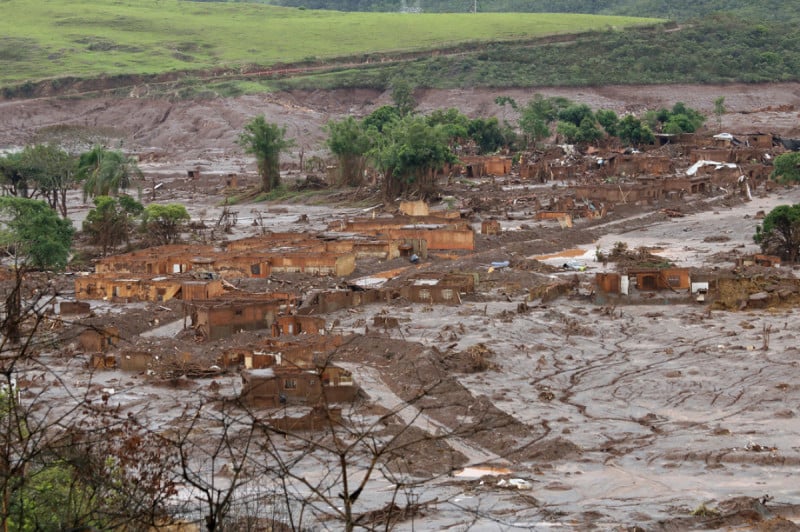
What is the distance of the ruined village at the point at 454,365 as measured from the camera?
1684 centimetres

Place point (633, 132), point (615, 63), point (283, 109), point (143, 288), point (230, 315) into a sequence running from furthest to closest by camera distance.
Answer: point (615, 63) < point (283, 109) < point (633, 132) < point (143, 288) < point (230, 315)

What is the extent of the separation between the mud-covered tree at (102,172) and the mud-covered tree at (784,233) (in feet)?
106

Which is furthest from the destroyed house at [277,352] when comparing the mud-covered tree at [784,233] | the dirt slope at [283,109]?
the dirt slope at [283,109]

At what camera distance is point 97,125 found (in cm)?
10669

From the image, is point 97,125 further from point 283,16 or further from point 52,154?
point 283,16

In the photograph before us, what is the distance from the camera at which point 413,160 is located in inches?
2436

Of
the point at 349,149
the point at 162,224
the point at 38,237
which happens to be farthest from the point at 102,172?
the point at 38,237

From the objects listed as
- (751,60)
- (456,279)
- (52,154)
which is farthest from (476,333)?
(751,60)

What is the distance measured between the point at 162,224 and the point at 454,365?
2575 centimetres

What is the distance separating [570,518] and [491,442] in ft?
15.3

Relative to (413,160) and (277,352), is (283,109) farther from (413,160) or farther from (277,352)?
(277,352)

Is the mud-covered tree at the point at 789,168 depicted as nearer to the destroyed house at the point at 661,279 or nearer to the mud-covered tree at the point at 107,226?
the destroyed house at the point at 661,279

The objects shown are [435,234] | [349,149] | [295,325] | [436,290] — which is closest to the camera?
[295,325]

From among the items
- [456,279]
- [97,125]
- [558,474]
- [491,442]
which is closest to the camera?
[558,474]
